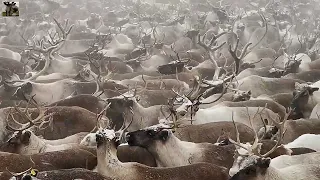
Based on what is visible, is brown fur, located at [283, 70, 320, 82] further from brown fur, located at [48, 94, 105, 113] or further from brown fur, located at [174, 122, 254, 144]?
brown fur, located at [48, 94, 105, 113]

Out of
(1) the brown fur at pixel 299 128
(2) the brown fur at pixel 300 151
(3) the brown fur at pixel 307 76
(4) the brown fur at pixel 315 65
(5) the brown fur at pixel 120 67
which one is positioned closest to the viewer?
(2) the brown fur at pixel 300 151

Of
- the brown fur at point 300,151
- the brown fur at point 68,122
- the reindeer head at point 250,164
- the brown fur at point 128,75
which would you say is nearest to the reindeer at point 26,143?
the brown fur at point 68,122

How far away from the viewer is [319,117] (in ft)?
25.8

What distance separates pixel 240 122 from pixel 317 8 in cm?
2073

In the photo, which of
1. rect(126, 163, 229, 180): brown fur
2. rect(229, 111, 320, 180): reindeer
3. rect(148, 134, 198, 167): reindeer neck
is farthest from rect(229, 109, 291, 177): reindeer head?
rect(148, 134, 198, 167): reindeer neck

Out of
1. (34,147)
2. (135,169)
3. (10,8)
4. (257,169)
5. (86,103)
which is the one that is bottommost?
(86,103)

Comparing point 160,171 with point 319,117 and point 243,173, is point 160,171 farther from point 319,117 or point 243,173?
point 319,117

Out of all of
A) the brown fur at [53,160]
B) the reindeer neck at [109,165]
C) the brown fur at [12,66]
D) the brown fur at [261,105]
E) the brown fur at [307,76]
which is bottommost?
the brown fur at [12,66]

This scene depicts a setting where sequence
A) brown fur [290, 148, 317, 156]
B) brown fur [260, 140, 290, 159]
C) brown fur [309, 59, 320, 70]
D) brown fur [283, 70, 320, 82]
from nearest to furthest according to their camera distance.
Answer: brown fur [260, 140, 290, 159], brown fur [290, 148, 317, 156], brown fur [283, 70, 320, 82], brown fur [309, 59, 320, 70]

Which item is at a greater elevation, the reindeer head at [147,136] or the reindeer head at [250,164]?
the reindeer head at [250,164]

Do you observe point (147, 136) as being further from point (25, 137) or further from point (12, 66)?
point (12, 66)

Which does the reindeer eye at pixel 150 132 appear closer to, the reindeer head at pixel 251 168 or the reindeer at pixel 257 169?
the reindeer at pixel 257 169

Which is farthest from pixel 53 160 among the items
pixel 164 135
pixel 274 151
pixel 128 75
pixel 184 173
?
pixel 128 75

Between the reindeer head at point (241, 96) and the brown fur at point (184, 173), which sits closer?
the brown fur at point (184, 173)
